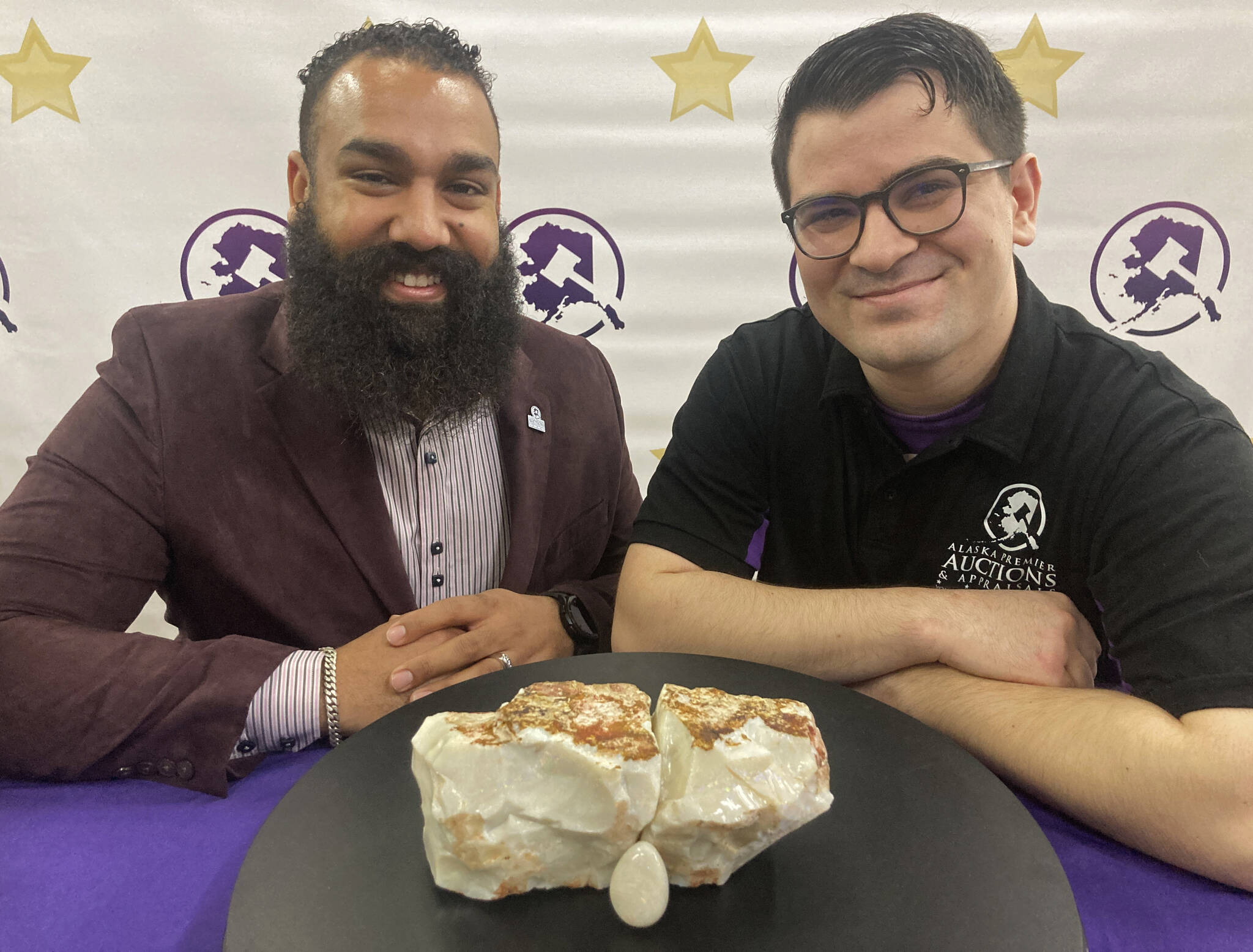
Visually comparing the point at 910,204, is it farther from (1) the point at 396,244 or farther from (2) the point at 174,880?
(2) the point at 174,880

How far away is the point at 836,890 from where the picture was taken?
33.1 inches

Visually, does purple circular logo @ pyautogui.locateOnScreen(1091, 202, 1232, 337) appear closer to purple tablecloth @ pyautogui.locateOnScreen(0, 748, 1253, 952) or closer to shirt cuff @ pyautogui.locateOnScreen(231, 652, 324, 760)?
purple tablecloth @ pyautogui.locateOnScreen(0, 748, 1253, 952)

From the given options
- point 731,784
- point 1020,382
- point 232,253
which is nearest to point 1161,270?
point 1020,382

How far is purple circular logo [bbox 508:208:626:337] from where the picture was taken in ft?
8.95

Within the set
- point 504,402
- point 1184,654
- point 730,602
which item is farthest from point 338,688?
point 1184,654

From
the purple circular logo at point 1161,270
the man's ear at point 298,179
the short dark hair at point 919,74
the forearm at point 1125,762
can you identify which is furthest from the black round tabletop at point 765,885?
the purple circular logo at point 1161,270

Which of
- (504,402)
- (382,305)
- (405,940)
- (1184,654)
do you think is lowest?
(405,940)

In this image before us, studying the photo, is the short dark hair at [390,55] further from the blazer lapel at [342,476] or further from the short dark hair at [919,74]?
the short dark hair at [919,74]

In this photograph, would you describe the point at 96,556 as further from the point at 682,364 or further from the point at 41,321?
the point at 682,364

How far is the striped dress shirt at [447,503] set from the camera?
6.14 feet

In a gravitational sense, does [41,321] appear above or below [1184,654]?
above

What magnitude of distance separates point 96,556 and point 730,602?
1.26m

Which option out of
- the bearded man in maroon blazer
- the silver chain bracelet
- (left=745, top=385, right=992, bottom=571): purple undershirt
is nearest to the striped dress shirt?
the bearded man in maroon blazer

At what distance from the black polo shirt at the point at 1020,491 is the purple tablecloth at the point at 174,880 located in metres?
0.25
